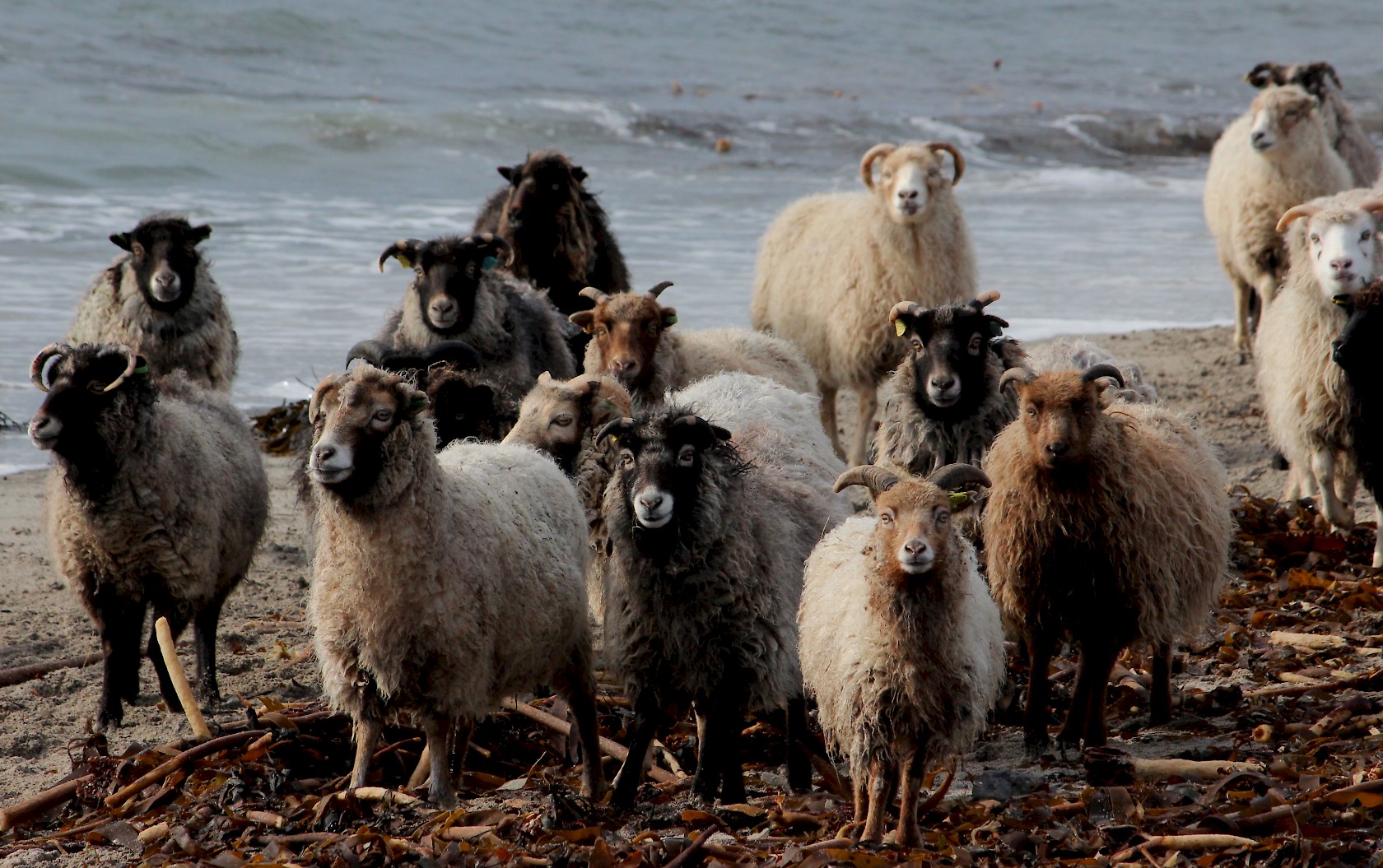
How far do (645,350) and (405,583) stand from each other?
10.3ft

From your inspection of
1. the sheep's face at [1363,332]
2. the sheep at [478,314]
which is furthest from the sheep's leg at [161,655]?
the sheep's face at [1363,332]

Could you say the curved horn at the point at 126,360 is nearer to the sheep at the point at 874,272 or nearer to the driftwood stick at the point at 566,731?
the driftwood stick at the point at 566,731

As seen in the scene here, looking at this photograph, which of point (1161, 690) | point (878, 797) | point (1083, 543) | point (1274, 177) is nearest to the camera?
point (878, 797)

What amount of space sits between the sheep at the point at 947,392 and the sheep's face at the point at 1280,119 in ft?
19.9

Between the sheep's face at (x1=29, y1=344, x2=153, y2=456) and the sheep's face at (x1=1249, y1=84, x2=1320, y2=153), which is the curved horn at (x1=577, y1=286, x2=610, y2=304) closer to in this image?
the sheep's face at (x1=29, y1=344, x2=153, y2=456)

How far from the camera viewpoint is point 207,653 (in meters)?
7.09

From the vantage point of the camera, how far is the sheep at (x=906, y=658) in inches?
195

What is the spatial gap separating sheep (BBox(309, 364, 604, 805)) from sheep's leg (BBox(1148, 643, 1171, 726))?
256 centimetres

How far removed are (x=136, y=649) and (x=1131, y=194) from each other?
20.0 meters

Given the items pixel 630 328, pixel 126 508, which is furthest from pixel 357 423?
pixel 630 328

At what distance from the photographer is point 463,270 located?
8539 mm

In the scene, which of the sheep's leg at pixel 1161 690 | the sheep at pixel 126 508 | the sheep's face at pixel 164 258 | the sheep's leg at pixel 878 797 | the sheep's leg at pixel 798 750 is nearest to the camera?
the sheep's leg at pixel 878 797

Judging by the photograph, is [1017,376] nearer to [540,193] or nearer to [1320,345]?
[1320,345]

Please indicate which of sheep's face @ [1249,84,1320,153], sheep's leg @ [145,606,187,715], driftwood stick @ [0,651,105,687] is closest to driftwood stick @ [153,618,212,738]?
sheep's leg @ [145,606,187,715]
